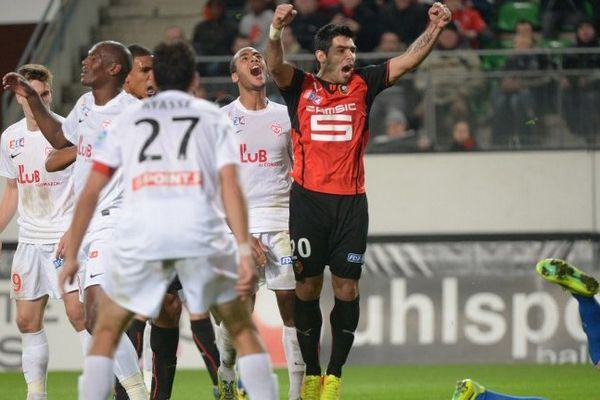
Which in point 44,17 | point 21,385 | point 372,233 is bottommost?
point 21,385

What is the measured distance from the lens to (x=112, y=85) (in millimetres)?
8297

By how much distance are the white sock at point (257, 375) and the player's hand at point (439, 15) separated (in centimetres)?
Result: 311

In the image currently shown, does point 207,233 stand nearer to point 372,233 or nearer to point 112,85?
point 112,85

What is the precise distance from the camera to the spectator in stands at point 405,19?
1658 cm

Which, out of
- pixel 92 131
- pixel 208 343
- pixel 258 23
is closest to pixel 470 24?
pixel 258 23

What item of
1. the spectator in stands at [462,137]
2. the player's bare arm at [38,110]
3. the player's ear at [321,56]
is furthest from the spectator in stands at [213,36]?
the player's bare arm at [38,110]

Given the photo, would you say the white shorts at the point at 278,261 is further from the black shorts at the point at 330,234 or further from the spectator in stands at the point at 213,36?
the spectator in stands at the point at 213,36

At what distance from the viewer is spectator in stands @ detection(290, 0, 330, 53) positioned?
1659cm

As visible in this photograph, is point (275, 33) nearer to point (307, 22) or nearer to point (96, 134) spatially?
point (96, 134)

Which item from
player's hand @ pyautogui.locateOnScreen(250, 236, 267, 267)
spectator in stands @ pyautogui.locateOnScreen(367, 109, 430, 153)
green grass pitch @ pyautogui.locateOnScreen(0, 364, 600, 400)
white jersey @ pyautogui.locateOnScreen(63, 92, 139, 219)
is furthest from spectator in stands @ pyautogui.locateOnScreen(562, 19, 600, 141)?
white jersey @ pyautogui.locateOnScreen(63, 92, 139, 219)

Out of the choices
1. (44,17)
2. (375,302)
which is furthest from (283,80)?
(44,17)

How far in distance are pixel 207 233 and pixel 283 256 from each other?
325 cm

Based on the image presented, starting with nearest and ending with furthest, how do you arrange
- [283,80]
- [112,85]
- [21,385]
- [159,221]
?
1. [159,221]
2. [112,85]
3. [283,80]
4. [21,385]

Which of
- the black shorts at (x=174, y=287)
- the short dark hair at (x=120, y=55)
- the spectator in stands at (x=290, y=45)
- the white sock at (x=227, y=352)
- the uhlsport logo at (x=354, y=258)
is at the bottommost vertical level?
the white sock at (x=227, y=352)
